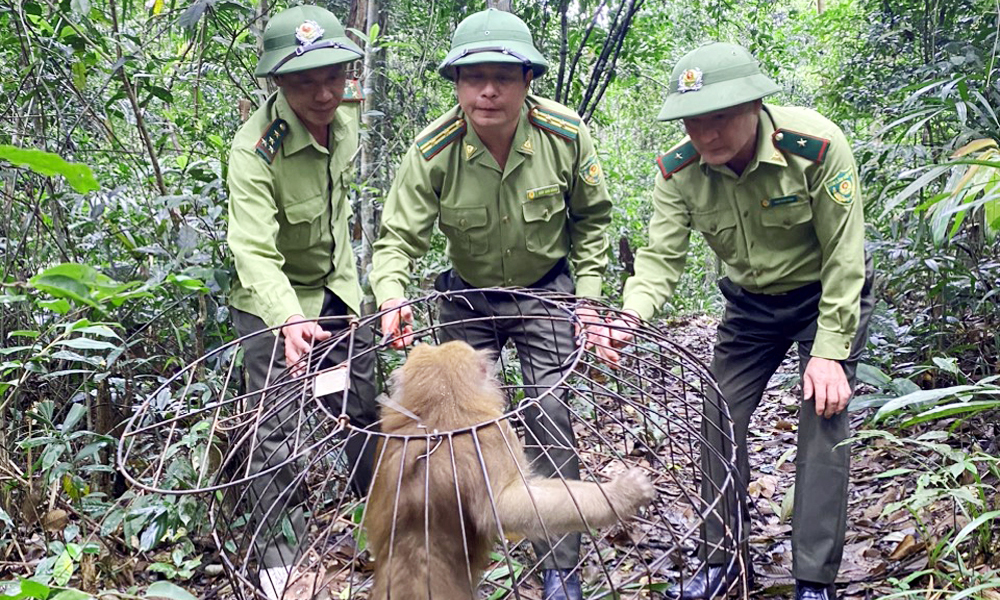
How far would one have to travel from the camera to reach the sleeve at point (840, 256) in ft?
11.8

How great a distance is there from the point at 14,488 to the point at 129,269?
4.31 feet

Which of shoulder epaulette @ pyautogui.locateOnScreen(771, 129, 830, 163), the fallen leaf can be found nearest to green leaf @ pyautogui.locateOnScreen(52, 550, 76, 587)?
shoulder epaulette @ pyautogui.locateOnScreen(771, 129, 830, 163)

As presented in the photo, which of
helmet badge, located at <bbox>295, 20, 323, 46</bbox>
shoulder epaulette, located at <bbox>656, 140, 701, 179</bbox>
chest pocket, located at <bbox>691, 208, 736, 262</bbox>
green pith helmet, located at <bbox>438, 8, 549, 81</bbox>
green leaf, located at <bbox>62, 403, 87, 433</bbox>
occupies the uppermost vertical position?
helmet badge, located at <bbox>295, 20, 323, 46</bbox>

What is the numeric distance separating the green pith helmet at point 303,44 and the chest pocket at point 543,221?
1.09 metres

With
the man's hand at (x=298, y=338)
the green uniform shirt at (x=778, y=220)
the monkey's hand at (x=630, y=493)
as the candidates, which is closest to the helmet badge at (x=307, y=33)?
the man's hand at (x=298, y=338)

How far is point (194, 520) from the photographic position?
4.12m

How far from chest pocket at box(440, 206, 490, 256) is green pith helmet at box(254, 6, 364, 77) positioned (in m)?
0.89

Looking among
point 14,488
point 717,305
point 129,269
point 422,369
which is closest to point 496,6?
point 129,269

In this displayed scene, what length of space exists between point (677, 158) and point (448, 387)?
1.70m

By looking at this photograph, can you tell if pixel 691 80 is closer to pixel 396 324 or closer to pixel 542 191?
pixel 542 191

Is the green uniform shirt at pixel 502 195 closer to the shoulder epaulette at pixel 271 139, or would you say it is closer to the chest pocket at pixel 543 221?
the chest pocket at pixel 543 221

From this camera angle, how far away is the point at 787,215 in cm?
378

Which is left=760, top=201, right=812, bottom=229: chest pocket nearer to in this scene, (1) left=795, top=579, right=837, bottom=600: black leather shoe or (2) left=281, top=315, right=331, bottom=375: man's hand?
(1) left=795, top=579, right=837, bottom=600: black leather shoe

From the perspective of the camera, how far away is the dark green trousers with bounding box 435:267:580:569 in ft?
12.7
